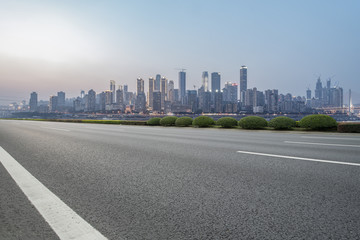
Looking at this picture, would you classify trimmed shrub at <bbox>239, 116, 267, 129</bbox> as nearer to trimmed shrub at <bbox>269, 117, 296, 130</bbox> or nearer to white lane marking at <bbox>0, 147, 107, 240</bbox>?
trimmed shrub at <bbox>269, 117, 296, 130</bbox>

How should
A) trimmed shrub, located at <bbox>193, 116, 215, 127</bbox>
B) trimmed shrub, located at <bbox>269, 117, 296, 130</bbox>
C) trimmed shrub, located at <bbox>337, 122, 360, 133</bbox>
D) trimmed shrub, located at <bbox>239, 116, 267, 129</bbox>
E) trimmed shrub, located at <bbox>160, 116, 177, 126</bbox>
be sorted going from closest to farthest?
1. trimmed shrub, located at <bbox>337, 122, 360, 133</bbox>
2. trimmed shrub, located at <bbox>269, 117, 296, 130</bbox>
3. trimmed shrub, located at <bbox>239, 116, 267, 129</bbox>
4. trimmed shrub, located at <bbox>193, 116, 215, 127</bbox>
5. trimmed shrub, located at <bbox>160, 116, 177, 126</bbox>

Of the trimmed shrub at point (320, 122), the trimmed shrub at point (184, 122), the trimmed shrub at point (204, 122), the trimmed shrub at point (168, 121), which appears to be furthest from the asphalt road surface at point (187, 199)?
the trimmed shrub at point (168, 121)

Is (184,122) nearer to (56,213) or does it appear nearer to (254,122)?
(254,122)

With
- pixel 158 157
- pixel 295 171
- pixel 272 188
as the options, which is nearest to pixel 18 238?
pixel 272 188

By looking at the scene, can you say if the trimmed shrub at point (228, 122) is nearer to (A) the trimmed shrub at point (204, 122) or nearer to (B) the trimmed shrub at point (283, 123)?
(A) the trimmed shrub at point (204, 122)

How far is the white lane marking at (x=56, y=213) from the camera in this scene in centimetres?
201

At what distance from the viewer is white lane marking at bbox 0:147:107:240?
201 centimetres

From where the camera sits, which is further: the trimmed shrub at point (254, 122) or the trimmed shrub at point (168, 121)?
the trimmed shrub at point (168, 121)

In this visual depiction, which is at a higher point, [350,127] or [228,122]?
[228,122]

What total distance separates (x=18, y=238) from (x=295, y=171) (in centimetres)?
437

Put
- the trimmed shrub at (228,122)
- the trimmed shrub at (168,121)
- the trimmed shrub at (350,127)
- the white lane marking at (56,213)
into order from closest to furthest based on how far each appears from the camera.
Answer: the white lane marking at (56,213) < the trimmed shrub at (350,127) < the trimmed shrub at (228,122) < the trimmed shrub at (168,121)

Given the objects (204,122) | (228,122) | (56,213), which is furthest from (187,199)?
(204,122)

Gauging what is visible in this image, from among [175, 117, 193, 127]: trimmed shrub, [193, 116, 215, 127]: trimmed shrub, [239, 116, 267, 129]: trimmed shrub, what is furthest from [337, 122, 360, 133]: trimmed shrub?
[175, 117, 193, 127]: trimmed shrub

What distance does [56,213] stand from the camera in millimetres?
2447
